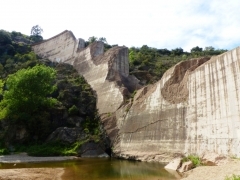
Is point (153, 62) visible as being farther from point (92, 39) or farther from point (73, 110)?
point (73, 110)

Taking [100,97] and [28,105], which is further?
[100,97]

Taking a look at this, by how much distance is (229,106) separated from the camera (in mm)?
18125

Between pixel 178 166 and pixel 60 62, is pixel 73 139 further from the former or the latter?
pixel 60 62

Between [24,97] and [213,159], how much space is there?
24.0m

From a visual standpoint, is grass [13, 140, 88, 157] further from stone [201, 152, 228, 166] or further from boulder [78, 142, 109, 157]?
stone [201, 152, 228, 166]

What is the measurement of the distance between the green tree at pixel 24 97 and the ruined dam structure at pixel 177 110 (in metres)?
8.26

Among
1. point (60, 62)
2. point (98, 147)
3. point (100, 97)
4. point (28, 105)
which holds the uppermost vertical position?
point (60, 62)

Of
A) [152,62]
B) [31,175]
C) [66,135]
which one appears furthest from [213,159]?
[152,62]

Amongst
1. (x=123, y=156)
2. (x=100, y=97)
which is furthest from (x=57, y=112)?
(x=123, y=156)

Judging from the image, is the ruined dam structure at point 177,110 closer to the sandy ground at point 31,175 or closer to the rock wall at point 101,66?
the rock wall at point 101,66

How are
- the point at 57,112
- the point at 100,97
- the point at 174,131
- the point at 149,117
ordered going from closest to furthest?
the point at 174,131 → the point at 149,117 → the point at 57,112 → the point at 100,97

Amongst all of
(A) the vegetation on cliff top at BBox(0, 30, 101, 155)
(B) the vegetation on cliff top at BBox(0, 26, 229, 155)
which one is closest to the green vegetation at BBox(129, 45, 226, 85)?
(B) the vegetation on cliff top at BBox(0, 26, 229, 155)

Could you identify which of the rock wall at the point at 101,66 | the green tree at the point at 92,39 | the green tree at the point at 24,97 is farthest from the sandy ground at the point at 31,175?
the green tree at the point at 92,39

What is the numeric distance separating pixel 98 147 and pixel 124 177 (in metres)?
14.7
